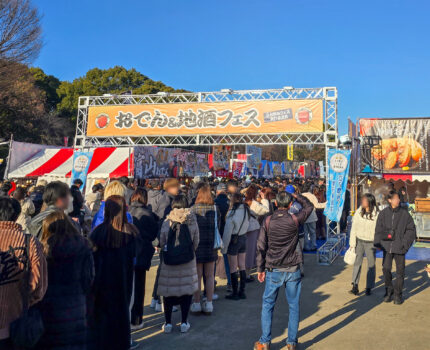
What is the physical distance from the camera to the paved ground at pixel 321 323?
405 centimetres

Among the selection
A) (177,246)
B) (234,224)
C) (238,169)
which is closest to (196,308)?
(177,246)

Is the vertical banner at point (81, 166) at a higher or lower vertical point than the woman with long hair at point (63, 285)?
higher

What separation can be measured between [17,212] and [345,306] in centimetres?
482

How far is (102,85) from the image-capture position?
33.6m

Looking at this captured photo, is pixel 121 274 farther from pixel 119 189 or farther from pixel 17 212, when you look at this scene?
pixel 17 212

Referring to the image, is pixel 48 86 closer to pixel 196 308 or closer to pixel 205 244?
pixel 205 244

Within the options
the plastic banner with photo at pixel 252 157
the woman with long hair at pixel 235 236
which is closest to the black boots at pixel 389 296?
the woman with long hair at pixel 235 236

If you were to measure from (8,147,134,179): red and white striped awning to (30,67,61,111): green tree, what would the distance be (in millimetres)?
20796

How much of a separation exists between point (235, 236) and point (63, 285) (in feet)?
11.3

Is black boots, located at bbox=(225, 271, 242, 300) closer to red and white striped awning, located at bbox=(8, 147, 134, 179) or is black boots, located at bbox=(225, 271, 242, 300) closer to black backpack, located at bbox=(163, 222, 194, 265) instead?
black backpack, located at bbox=(163, 222, 194, 265)

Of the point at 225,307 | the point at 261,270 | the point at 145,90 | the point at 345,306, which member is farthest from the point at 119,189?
the point at 145,90

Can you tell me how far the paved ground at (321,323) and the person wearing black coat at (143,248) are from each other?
0.25 metres

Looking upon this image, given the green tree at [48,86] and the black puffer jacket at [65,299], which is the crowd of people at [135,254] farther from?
the green tree at [48,86]

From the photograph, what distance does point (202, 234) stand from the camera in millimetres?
4820
